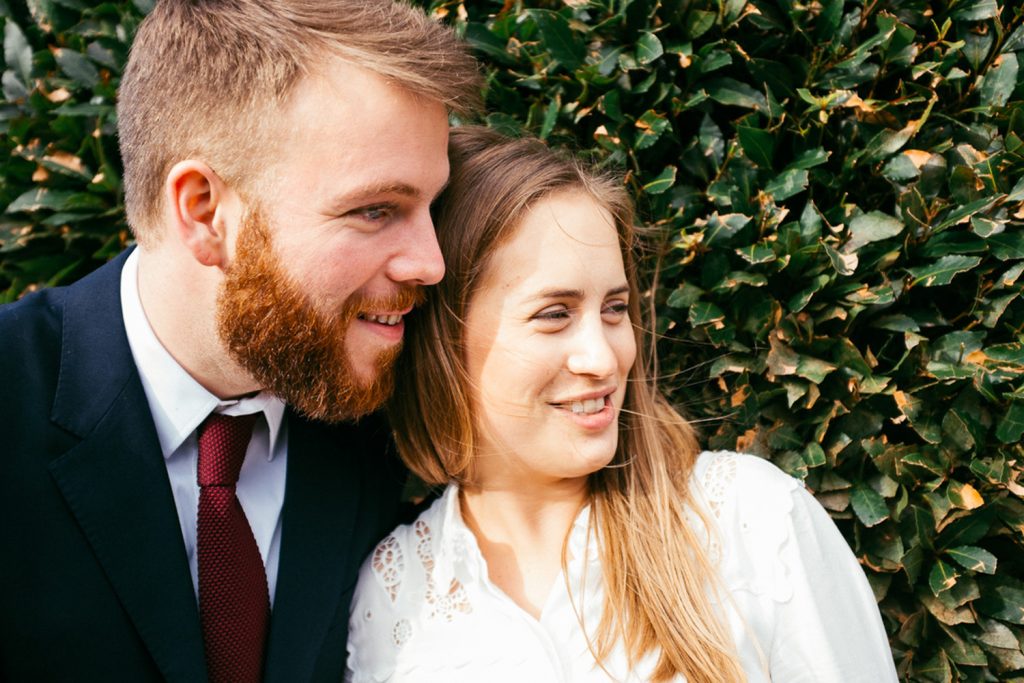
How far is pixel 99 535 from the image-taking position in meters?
2.04

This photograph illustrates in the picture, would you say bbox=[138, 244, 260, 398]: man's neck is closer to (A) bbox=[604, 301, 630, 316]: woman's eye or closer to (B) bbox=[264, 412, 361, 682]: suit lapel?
(B) bbox=[264, 412, 361, 682]: suit lapel

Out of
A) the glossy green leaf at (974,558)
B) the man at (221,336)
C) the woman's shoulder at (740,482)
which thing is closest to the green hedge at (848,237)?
the glossy green leaf at (974,558)

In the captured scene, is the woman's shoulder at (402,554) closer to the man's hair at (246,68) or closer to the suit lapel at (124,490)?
the suit lapel at (124,490)

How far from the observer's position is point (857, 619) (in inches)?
86.5

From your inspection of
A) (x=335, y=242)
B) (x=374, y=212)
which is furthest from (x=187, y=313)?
(x=374, y=212)

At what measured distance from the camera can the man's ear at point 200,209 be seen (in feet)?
7.28

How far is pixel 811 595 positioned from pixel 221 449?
1562mm

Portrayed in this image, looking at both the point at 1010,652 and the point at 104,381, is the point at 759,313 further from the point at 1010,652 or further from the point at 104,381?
the point at 104,381

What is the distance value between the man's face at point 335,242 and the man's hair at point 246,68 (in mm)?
55

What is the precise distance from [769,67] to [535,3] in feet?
2.33

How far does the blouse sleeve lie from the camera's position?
217 centimetres

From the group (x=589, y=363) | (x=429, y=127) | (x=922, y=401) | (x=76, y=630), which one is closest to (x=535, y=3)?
(x=429, y=127)

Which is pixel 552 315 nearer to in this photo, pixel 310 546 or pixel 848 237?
pixel 848 237

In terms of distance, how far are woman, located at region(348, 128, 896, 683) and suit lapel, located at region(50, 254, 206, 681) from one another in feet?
1.79
